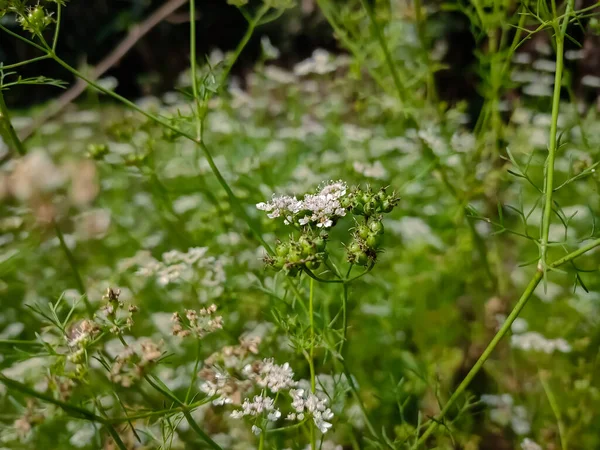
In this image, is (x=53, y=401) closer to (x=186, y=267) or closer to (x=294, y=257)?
(x=294, y=257)

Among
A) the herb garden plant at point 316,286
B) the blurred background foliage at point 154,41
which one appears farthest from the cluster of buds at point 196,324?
the blurred background foliage at point 154,41

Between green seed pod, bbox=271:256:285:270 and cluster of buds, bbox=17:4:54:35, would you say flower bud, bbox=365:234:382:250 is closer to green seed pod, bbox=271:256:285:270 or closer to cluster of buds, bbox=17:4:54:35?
green seed pod, bbox=271:256:285:270

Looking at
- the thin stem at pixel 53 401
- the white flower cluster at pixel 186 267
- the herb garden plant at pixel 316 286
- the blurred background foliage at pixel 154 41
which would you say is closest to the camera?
the thin stem at pixel 53 401

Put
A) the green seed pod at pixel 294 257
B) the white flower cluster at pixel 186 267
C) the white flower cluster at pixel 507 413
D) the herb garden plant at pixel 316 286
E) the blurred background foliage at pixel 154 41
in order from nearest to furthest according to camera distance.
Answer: the green seed pod at pixel 294 257 → the herb garden plant at pixel 316 286 → the white flower cluster at pixel 186 267 → the white flower cluster at pixel 507 413 → the blurred background foliage at pixel 154 41

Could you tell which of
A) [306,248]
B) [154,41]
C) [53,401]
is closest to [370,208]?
[306,248]

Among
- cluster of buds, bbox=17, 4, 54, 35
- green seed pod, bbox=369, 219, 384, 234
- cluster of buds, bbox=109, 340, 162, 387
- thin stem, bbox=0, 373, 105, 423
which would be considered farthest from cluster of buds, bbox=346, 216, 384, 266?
cluster of buds, bbox=17, 4, 54, 35

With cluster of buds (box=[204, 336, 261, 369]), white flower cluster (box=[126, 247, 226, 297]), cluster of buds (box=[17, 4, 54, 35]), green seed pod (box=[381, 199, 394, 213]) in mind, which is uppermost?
cluster of buds (box=[17, 4, 54, 35])

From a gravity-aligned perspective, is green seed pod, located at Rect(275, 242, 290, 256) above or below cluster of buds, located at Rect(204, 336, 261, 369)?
above

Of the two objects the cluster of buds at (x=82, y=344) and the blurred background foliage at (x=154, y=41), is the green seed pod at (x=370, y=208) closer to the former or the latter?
the cluster of buds at (x=82, y=344)
